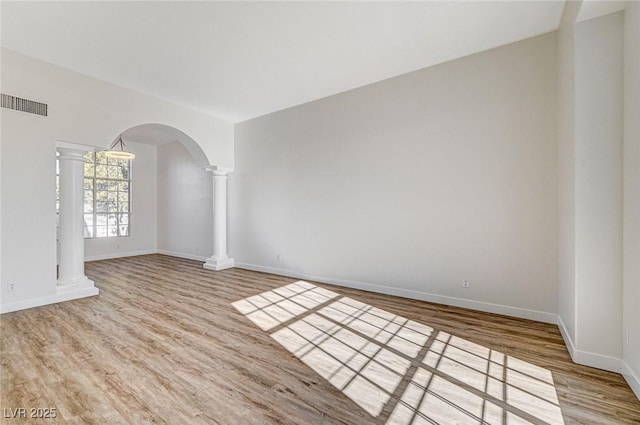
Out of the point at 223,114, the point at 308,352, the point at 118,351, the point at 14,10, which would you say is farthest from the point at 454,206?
the point at 14,10

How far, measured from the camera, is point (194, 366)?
8.01ft

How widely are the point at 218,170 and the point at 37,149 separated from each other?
2911mm

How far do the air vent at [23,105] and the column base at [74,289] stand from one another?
93.8 inches

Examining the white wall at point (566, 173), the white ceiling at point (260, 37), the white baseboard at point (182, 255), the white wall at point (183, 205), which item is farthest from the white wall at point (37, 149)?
the white wall at point (566, 173)

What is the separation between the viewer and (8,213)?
369cm

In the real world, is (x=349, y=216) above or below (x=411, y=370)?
above

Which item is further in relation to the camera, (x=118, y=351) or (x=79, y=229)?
(x=79, y=229)

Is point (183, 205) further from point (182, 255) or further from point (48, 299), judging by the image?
point (48, 299)

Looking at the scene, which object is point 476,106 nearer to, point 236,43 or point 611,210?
point 611,210

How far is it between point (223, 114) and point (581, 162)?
227 inches

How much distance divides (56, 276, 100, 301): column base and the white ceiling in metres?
3.09

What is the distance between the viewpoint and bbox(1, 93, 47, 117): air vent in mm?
3668

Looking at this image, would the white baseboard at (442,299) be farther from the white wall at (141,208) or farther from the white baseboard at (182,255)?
the white wall at (141,208)

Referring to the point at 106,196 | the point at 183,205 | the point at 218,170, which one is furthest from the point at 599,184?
the point at 106,196
